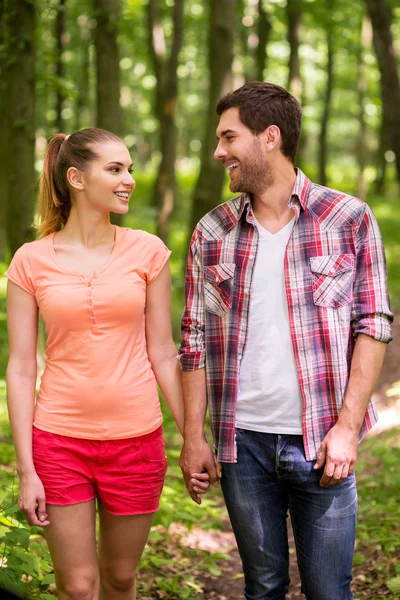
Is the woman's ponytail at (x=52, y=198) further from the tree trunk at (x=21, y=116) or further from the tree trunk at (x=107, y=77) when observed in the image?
the tree trunk at (x=107, y=77)

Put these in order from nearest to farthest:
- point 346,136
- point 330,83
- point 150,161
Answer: point 330,83, point 150,161, point 346,136

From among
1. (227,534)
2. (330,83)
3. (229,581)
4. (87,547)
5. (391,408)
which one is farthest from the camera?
(330,83)

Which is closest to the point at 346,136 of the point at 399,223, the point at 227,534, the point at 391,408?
the point at 399,223

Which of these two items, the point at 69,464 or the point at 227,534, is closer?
the point at 69,464

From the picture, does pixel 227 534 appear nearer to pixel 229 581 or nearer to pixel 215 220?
pixel 229 581

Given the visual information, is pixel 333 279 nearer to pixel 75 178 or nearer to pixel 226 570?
pixel 75 178

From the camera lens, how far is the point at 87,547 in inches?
129

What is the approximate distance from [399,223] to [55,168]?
2316cm

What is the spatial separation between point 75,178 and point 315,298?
1.14 metres

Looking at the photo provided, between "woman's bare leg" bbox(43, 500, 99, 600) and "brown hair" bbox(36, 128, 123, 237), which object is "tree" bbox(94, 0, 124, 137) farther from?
"woman's bare leg" bbox(43, 500, 99, 600)

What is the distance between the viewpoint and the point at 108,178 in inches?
133

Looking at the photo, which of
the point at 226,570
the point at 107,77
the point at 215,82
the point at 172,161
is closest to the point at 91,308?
the point at 226,570

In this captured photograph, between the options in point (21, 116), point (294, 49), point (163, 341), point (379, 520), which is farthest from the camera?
point (294, 49)

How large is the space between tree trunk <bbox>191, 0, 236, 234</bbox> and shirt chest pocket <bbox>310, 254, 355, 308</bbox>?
7.50 meters
